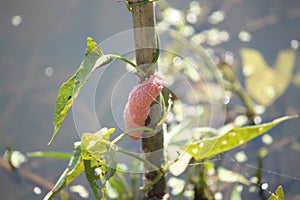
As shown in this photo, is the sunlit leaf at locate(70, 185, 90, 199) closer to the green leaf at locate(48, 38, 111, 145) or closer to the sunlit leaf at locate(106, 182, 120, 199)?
the sunlit leaf at locate(106, 182, 120, 199)

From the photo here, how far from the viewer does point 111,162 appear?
2.29ft

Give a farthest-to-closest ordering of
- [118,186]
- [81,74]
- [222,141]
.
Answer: [118,186], [222,141], [81,74]

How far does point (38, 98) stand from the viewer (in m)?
1.48

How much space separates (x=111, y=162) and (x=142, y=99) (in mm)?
93

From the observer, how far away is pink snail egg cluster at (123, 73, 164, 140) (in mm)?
716

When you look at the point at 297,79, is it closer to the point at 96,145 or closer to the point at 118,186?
the point at 118,186

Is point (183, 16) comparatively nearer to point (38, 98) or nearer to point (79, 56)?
point (79, 56)

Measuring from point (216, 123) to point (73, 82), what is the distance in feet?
2.23

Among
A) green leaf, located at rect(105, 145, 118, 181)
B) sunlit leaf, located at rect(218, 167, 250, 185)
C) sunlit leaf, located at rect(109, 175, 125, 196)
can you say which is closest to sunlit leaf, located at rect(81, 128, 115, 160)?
green leaf, located at rect(105, 145, 118, 181)

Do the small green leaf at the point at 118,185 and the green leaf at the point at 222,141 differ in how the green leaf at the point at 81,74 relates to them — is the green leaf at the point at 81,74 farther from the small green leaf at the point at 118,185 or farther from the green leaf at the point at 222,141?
the small green leaf at the point at 118,185

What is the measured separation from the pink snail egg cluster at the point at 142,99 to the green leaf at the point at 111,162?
0.05 metres

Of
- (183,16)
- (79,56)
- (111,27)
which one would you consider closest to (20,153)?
(79,56)

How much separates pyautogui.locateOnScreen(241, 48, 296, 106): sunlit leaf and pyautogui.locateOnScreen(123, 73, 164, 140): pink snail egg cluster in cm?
75

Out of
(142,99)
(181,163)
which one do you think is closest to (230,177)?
(181,163)
